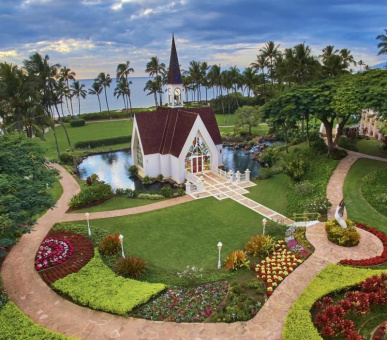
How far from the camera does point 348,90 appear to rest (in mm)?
27734

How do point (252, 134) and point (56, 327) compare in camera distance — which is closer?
point (56, 327)

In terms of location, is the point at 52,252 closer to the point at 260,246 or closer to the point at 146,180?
the point at 260,246

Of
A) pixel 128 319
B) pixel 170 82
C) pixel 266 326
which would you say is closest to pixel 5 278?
pixel 128 319

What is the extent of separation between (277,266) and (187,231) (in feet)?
24.8

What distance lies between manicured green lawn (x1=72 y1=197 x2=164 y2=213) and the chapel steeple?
14100 mm

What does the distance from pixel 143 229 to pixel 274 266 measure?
10239 millimetres

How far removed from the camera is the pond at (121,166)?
35678mm

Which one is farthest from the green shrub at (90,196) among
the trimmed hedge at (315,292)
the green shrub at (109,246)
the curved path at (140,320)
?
the trimmed hedge at (315,292)

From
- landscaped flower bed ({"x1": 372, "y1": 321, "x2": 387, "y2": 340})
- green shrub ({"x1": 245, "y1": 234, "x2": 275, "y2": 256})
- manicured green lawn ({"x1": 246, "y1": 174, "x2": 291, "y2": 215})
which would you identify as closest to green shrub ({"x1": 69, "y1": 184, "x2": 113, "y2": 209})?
manicured green lawn ({"x1": 246, "y1": 174, "x2": 291, "y2": 215})

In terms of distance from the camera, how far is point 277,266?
58.1ft

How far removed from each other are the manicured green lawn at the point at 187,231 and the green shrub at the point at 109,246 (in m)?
0.95

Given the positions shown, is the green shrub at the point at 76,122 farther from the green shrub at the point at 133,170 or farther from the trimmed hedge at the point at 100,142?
the green shrub at the point at 133,170

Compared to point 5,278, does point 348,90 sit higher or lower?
higher

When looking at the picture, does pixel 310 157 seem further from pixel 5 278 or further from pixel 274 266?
pixel 5 278
